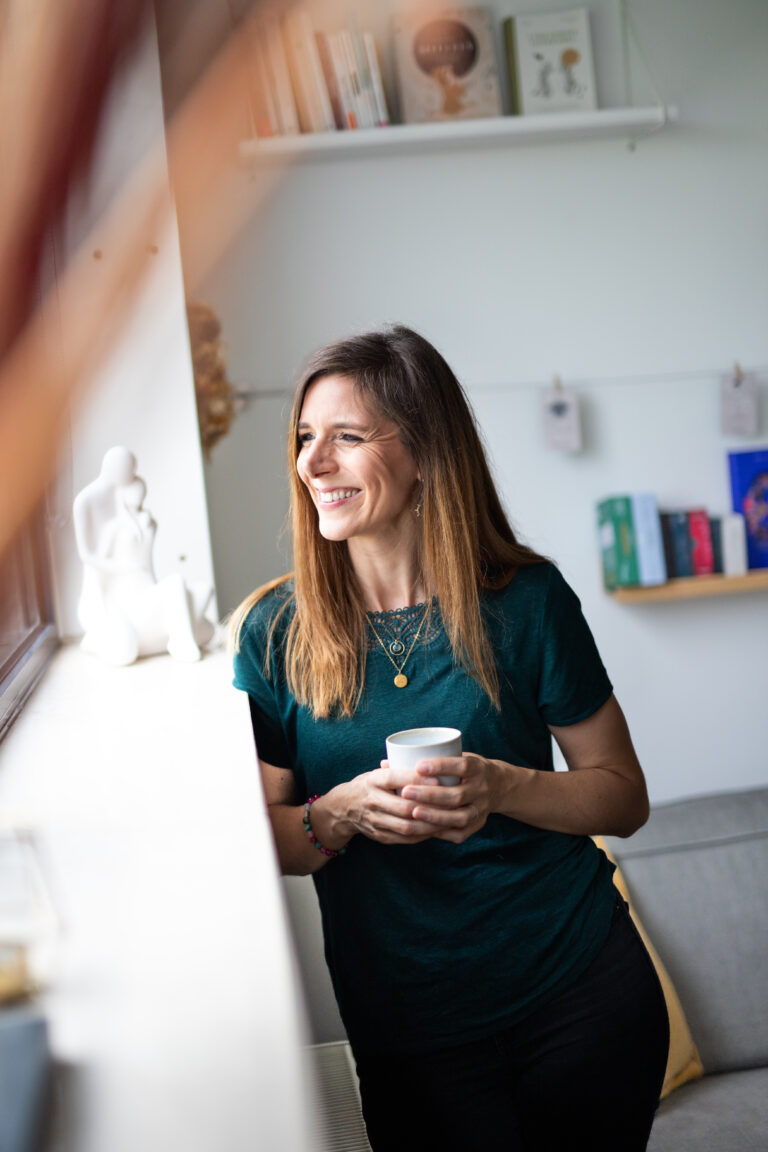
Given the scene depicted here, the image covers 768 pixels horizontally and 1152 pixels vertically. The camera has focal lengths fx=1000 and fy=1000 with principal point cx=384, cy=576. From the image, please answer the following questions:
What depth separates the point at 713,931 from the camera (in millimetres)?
1864

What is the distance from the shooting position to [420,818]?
898 mm

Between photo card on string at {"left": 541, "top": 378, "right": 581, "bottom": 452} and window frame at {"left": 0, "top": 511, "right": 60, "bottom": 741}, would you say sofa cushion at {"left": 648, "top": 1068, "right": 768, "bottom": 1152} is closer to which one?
window frame at {"left": 0, "top": 511, "right": 60, "bottom": 741}

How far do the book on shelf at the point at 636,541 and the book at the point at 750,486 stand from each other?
1.06ft

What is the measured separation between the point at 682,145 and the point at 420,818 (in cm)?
238

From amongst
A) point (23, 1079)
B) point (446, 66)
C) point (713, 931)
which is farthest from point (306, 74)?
point (23, 1079)

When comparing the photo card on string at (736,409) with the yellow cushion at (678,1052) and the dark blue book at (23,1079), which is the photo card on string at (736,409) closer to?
the yellow cushion at (678,1052)

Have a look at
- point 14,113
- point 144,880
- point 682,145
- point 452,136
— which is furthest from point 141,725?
point 682,145

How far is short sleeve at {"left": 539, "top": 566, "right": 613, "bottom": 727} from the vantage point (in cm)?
106

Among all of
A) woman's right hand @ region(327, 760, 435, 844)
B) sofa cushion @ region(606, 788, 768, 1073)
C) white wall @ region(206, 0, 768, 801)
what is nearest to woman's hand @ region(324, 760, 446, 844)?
woman's right hand @ region(327, 760, 435, 844)

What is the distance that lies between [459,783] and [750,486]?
211cm

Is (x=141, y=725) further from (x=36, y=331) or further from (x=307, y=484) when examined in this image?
(x=36, y=331)

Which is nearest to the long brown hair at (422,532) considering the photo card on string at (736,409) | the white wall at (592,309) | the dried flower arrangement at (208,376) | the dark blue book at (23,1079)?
the dark blue book at (23,1079)

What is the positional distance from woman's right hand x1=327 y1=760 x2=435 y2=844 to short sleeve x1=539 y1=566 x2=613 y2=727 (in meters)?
0.22

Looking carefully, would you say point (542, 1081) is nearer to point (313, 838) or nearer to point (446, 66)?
point (313, 838)
